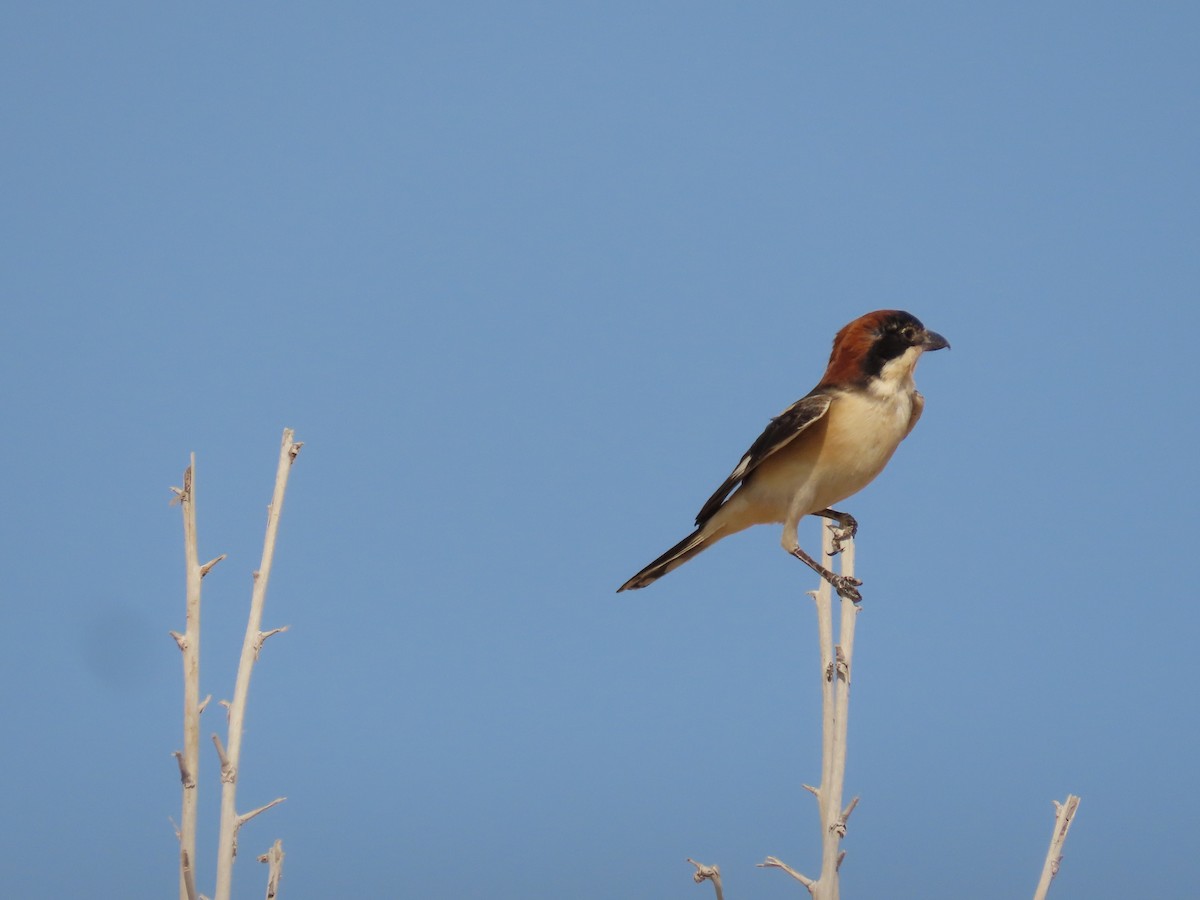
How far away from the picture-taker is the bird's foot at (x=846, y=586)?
5.24 metres

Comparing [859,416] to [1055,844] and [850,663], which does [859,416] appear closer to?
[850,663]

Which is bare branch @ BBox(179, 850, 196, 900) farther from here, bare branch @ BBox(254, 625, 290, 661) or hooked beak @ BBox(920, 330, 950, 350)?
hooked beak @ BBox(920, 330, 950, 350)

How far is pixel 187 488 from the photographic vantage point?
3953 millimetres

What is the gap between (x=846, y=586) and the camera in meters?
5.32

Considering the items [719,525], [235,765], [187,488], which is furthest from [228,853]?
[719,525]

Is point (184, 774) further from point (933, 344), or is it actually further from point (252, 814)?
point (933, 344)

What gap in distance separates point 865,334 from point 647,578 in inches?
67.1

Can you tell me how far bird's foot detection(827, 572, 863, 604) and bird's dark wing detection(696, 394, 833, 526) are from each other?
34.9 inches

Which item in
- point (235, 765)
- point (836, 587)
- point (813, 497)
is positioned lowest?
point (235, 765)

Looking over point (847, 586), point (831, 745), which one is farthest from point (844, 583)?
point (831, 745)

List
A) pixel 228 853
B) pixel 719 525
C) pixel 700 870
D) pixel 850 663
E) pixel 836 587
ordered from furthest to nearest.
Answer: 1. pixel 719 525
2. pixel 836 587
3. pixel 850 663
4. pixel 700 870
5. pixel 228 853

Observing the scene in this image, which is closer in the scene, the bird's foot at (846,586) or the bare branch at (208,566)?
the bare branch at (208,566)

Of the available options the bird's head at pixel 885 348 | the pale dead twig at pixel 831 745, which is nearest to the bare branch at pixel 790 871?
the pale dead twig at pixel 831 745

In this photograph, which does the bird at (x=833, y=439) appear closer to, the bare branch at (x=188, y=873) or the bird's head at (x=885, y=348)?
the bird's head at (x=885, y=348)
